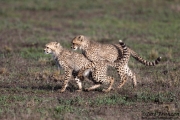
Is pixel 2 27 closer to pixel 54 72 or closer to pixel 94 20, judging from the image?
pixel 94 20

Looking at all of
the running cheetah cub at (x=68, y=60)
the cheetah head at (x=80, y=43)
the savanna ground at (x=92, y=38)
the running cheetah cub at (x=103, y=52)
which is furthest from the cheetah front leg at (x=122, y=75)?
the cheetah head at (x=80, y=43)

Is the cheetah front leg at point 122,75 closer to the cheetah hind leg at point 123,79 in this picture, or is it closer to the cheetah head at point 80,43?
the cheetah hind leg at point 123,79

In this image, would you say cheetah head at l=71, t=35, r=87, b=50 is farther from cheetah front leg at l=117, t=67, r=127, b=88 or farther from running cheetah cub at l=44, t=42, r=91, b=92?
cheetah front leg at l=117, t=67, r=127, b=88

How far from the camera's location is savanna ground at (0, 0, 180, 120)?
8.97 meters

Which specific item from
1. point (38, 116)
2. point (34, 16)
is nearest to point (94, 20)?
point (34, 16)

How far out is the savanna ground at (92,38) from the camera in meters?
8.97

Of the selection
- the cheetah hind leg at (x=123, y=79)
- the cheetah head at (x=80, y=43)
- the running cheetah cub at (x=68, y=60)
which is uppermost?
the cheetah head at (x=80, y=43)

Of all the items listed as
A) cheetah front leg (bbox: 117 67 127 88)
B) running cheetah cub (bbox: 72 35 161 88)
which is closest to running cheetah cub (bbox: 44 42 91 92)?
running cheetah cub (bbox: 72 35 161 88)

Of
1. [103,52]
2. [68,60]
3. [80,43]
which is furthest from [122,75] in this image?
[68,60]

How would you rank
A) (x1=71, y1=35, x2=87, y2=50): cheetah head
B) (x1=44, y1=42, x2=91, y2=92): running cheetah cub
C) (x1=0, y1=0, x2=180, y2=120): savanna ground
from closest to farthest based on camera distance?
(x1=0, y1=0, x2=180, y2=120): savanna ground, (x1=44, y1=42, x2=91, y2=92): running cheetah cub, (x1=71, y1=35, x2=87, y2=50): cheetah head

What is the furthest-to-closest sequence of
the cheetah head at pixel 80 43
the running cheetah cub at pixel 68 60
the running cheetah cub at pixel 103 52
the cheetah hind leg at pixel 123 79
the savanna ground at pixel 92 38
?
the cheetah head at pixel 80 43, the running cheetah cub at pixel 103 52, the cheetah hind leg at pixel 123 79, the running cheetah cub at pixel 68 60, the savanna ground at pixel 92 38

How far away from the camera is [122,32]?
2041 centimetres

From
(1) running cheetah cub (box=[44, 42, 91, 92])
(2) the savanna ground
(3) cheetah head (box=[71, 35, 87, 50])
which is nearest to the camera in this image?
(2) the savanna ground

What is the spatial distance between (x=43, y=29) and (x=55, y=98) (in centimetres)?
1132
